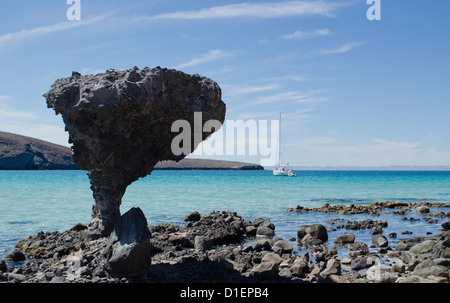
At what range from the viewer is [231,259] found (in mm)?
13938

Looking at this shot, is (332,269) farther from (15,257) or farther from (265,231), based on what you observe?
(15,257)

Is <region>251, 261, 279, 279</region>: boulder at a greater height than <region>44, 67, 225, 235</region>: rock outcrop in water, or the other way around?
<region>44, 67, 225, 235</region>: rock outcrop in water

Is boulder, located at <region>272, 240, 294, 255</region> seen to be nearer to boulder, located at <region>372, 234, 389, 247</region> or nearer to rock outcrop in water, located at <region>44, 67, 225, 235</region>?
boulder, located at <region>372, 234, 389, 247</region>

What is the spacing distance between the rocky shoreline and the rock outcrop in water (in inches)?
87.1

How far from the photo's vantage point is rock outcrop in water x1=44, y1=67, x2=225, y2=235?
11000 millimetres

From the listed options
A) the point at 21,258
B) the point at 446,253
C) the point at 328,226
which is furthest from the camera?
the point at 328,226

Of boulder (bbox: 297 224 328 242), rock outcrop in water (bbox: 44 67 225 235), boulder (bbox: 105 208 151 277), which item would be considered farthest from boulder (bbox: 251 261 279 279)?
boulder (bbox: 297 224 328 242)

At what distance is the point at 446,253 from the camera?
44.7ft

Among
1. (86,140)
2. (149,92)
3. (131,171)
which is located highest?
(149,92)

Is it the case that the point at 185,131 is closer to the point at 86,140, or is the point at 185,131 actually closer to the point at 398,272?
the point at 86,140

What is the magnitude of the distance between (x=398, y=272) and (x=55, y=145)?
134036mm

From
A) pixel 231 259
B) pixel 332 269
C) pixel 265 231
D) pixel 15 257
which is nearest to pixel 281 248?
pixel 231 259
